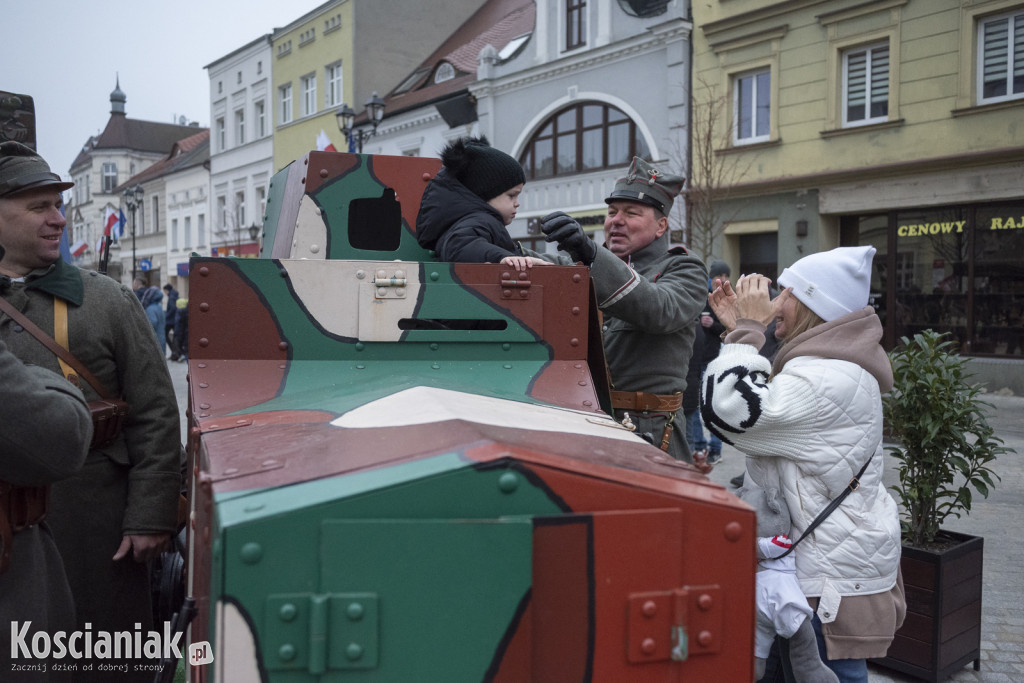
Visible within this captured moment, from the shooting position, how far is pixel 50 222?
267 centimetres

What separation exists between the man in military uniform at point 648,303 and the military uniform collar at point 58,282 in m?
1.56

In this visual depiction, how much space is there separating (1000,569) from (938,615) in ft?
6.17

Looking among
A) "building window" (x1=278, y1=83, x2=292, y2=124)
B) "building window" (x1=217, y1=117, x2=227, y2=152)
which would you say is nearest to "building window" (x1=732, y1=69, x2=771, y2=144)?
"building window" (x1=278, y1=83, x2=292, y2=124)

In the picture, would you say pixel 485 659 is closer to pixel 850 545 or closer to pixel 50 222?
pixel 850 545

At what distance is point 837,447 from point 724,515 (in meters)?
1.09

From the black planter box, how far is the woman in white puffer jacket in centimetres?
121

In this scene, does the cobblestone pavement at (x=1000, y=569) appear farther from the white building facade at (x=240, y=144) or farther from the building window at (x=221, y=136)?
the building window at (x=221, y=136)

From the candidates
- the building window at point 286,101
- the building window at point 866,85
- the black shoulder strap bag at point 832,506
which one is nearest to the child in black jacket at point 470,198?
the black shoulder strap bag at point 832,506

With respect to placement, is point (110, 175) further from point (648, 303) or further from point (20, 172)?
point (648, 303)

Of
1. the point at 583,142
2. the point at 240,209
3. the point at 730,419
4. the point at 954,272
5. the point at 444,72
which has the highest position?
the point at 444,72

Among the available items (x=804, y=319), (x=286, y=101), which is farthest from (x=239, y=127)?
(x=804, y=319)

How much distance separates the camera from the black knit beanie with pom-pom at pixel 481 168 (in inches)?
128

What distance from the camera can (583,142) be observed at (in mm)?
18625

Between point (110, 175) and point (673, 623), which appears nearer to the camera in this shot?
point (673, 623)
